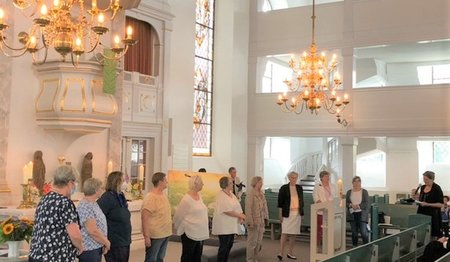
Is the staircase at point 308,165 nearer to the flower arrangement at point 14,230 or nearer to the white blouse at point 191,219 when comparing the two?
the white blouse at point 191,219

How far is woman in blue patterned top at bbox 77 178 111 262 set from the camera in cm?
532

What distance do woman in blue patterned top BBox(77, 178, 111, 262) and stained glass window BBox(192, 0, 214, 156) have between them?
40.5ft

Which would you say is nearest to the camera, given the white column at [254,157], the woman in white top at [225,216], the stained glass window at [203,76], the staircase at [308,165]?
the woman in white top at [225,216]

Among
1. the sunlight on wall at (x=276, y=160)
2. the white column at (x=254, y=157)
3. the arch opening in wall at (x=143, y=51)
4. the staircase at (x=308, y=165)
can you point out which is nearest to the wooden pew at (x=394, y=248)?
the arch opening in wall at (x=143, y=51)

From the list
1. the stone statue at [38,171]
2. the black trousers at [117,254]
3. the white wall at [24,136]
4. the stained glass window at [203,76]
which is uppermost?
the stained glass window at [203,76]

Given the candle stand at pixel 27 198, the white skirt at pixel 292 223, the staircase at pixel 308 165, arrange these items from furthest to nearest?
the staircase at pixel 308 165 → the white skirt at pixel 292 223 → the candle stand at pixel 27 198

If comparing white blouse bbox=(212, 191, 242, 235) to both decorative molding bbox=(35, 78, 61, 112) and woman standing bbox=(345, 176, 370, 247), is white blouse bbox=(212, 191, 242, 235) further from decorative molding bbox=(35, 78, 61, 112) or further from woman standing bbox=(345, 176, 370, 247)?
woman standing bbox=(345, 176, 370, 247)

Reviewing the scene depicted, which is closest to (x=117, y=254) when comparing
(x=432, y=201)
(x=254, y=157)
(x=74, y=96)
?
(x=74, y=96)

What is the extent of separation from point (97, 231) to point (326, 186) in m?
5.96

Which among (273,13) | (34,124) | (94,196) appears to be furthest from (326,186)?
(273,13)

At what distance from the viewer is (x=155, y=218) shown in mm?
6871

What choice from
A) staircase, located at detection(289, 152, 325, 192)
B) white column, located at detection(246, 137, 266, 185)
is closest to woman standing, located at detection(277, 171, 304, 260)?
white column, located at detection(246, 137, 266, 185)

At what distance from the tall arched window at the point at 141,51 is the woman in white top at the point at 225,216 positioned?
6.77m

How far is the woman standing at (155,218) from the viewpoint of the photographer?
6.80 metres
